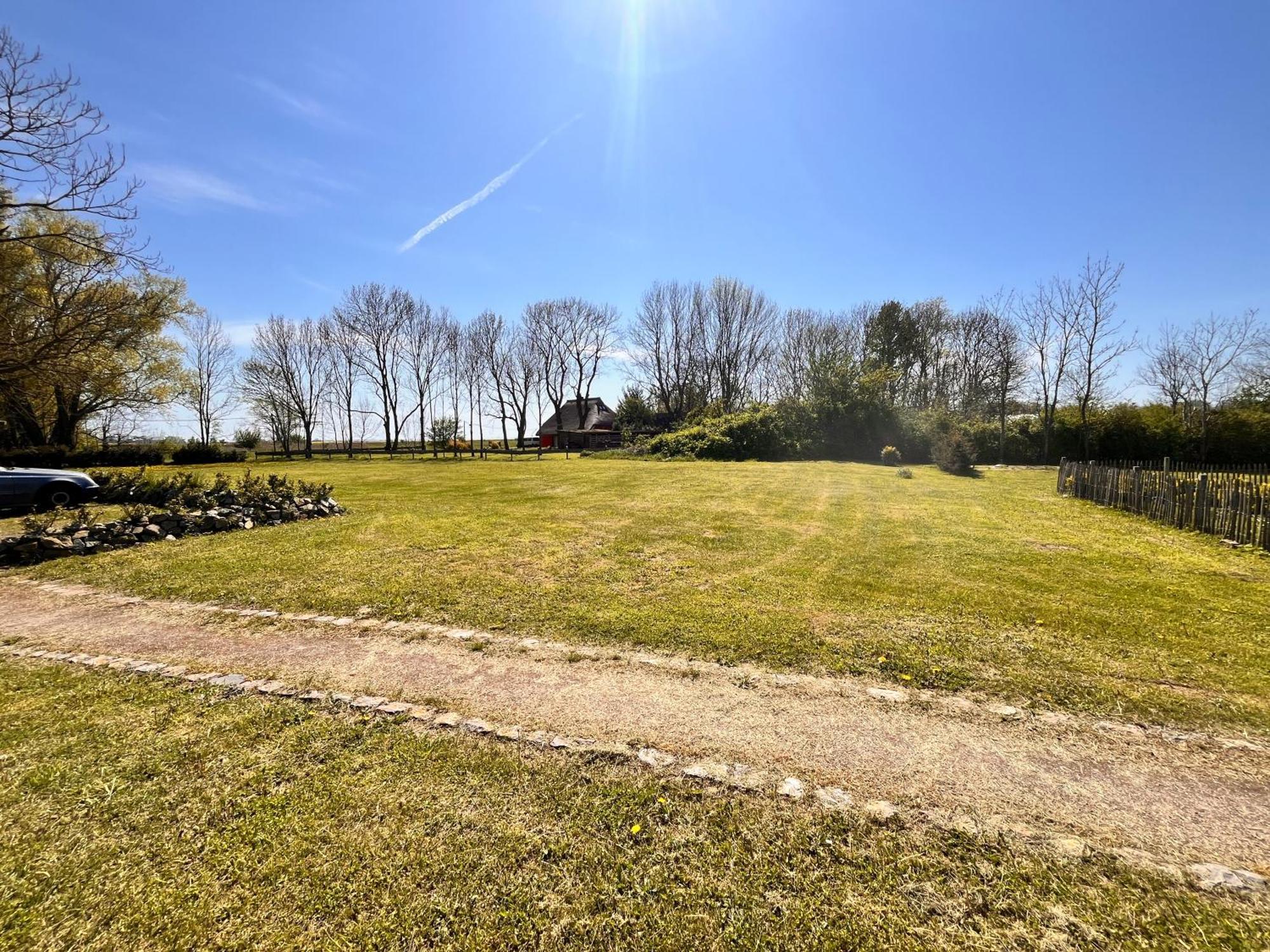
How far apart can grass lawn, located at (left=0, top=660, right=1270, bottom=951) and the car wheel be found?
1267cm

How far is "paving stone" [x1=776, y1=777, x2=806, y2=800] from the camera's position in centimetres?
287

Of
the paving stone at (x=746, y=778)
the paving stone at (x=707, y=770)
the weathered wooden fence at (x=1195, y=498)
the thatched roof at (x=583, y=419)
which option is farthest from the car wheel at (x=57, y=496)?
the thatched roof at (x=583, y=419)

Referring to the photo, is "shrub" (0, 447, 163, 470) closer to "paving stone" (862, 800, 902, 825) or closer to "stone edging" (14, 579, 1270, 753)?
"stone edging" (14, 579, 1270, 753)

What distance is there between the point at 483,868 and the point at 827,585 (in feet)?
18.2

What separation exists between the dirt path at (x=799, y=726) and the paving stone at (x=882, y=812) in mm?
71

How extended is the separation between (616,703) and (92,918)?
2808mm

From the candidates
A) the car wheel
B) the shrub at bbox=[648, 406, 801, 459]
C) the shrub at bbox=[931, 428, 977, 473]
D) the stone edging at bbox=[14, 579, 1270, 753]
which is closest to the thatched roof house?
the shrub at bbox=[648, 406, 801, 459]

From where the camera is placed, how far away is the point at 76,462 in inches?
1144

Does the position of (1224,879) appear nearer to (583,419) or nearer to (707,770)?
(707,770)

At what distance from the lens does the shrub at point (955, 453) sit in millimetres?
24875

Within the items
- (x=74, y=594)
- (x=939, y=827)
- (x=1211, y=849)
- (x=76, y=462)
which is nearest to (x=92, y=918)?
(x=939, y=827)

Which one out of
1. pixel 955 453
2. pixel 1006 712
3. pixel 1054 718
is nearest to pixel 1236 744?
pixel 1054 718

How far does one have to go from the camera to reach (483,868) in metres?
2.38

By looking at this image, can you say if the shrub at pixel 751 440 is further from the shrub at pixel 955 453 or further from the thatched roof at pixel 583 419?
the thatched roof at pixel 583 419
